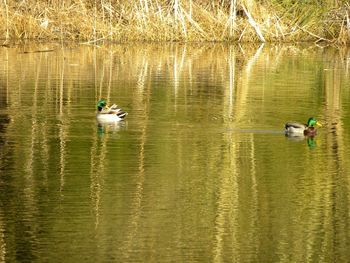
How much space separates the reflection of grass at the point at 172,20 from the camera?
36906mm

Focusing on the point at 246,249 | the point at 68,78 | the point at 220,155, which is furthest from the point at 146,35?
the point at 246,249

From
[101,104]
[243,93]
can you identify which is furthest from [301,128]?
[243,93]

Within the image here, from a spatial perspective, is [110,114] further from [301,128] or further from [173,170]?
[173,170]

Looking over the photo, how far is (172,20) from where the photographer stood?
3722cm

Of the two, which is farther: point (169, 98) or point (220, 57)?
point (220, 57)

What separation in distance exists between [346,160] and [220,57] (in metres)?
17.8

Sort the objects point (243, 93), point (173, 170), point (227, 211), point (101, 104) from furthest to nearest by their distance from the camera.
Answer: point (243, 93), point (101, 104), point (173, 170), point (227, 211)

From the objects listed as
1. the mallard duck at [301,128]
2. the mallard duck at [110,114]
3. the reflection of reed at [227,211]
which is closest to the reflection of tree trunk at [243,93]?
the mallard duck at [301,128]

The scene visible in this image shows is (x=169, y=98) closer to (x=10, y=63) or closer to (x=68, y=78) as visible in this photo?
(x=68, y=78)

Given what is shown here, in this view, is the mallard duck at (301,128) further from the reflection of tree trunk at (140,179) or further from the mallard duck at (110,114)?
the mallard duck at (110,114)

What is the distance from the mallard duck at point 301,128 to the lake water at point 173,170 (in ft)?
0.50

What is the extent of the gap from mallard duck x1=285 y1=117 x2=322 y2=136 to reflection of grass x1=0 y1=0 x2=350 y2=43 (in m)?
19.2

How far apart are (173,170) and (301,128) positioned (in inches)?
130

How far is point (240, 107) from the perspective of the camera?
20.6 metres
